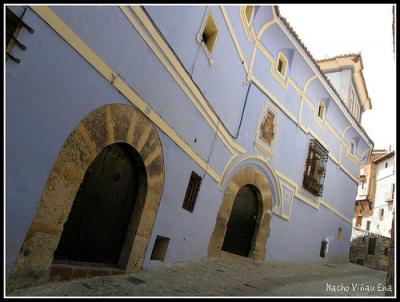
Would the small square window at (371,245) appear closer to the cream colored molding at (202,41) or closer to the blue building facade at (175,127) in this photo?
the blue building facade at (175,127)

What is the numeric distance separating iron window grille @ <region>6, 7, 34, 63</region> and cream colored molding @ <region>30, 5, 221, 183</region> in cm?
20

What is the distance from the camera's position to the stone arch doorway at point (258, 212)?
8570 millimetres

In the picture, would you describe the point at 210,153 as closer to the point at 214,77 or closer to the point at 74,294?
the point at 214,77

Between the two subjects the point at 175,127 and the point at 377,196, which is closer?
the point at 175,127

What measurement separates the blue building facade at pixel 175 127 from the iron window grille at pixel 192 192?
3 cm

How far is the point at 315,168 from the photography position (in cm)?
1248

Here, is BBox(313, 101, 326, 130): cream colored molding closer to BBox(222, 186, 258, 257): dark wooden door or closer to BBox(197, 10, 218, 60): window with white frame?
BBox(222, 186, 258, 257): dark wooden door

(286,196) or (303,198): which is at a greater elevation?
(303,198)

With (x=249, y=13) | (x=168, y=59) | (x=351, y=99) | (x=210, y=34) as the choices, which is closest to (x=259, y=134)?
(x=249, y=13)

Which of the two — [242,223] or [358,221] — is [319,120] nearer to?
[242,223]

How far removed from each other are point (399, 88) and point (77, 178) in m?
3.38

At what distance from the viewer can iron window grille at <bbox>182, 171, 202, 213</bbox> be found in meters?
7.08

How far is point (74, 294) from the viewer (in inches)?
154

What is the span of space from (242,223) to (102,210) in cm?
565
